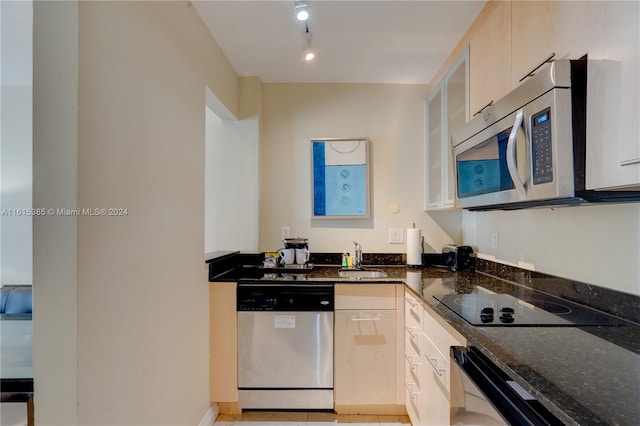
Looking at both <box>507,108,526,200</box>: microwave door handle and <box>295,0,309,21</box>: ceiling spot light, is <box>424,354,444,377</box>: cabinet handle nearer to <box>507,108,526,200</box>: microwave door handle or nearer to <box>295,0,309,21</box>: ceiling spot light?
<box>507,108,526,200</box>: microwave door handle

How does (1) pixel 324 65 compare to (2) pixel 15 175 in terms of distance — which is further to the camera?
(1) pixel 324 65

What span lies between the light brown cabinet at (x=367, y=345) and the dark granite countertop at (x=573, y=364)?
615 millimetres

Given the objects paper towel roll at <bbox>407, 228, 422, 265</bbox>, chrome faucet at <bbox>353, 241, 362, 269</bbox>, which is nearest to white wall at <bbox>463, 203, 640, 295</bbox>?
paper towel roll at <bbox>407, 228, 422, 265</bbox>

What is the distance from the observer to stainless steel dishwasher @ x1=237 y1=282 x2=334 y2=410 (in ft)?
6.19

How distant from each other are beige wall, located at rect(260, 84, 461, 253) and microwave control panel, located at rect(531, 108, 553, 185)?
152cm

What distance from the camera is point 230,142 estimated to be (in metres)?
2.44

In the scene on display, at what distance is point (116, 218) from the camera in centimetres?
102

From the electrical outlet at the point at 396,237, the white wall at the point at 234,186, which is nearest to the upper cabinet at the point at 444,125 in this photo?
the electrical outlet at the point at 396,237

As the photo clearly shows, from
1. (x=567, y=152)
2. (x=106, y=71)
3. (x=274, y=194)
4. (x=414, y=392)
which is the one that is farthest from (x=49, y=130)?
(x=414, y=392)

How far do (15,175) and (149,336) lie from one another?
94cm

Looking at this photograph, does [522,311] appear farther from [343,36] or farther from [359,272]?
[343,36]

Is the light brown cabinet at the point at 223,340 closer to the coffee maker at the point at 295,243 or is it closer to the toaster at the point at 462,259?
the coffee maker at the point at 295,243

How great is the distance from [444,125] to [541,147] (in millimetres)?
1172

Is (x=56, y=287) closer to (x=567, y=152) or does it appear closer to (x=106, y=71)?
(x=106, y=71)
